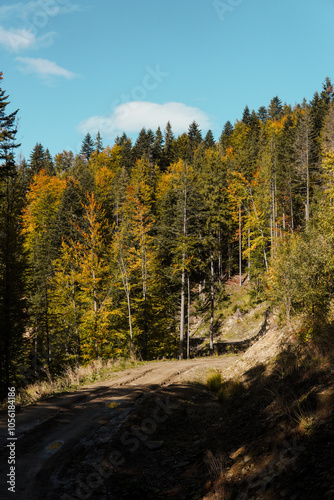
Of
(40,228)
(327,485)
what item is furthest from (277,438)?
(40,228)

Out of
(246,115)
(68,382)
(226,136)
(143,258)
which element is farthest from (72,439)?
(246,115)

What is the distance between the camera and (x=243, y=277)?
47.9 metres

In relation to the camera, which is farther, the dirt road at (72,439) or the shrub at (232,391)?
the shrub at (232,391)

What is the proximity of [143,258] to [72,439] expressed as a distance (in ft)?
69.8

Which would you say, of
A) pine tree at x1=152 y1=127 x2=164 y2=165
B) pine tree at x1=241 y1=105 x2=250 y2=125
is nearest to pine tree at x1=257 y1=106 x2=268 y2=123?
pine tree at x1=241 y1=105 x2=250 y2=125

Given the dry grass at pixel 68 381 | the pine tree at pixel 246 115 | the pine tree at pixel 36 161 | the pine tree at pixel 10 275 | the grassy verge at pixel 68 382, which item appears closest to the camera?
the grassy verge at pixel 68 382

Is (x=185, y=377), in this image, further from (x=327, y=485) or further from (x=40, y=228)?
(x=40, y=228)

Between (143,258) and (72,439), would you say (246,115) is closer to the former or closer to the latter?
(143,258)

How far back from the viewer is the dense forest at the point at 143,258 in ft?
54.5

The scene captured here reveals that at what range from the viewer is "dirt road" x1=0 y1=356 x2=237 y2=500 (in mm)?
5746

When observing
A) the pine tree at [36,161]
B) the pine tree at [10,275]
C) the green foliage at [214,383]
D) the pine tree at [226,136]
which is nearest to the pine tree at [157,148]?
the pine tree at [226,136]

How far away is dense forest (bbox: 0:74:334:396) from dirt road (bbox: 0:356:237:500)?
701 cm

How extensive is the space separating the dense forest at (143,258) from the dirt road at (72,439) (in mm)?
7008

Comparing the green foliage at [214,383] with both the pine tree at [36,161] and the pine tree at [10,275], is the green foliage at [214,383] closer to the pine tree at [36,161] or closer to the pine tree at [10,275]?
the pine tree at [10,275]
